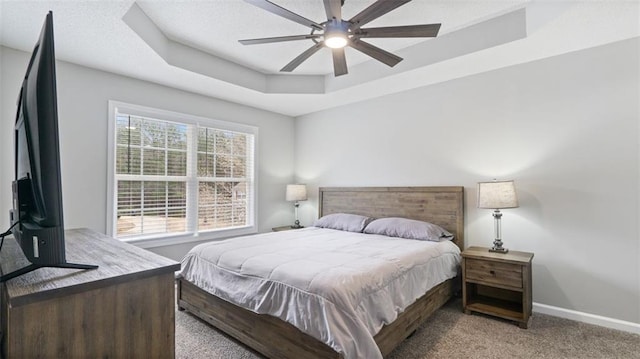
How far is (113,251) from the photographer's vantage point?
1.52 meters

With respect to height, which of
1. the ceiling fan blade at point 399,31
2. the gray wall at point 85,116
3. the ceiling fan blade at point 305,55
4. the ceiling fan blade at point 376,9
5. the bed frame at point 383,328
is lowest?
the bed frame at point 383,328

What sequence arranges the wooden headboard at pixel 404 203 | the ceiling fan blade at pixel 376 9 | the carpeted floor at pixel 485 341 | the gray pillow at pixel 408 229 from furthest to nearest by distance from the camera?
the wooden headboard at pixel 404 203, the gray pillow at pixel 408 229, the carpeted floor at pixel 485 341, the ceiling fan blade at pixel 376 9

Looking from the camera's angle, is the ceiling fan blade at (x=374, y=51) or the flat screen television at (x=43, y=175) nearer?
the flat screen television at (x=43, y=175)

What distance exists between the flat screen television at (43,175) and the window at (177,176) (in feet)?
8.55

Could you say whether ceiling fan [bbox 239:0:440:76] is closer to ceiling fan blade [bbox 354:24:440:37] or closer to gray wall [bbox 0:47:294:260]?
ceiling fan blade [bbox 354:24:440:37]

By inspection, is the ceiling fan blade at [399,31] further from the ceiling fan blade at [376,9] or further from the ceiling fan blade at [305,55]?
the ceiling fan blade at [305,55]

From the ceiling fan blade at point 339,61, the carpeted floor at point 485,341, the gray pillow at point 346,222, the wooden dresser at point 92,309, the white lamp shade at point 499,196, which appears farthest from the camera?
the gray pillow at point 346,222

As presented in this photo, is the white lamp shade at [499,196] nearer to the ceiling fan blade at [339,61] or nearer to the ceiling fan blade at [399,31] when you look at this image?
the ceiling fan blade at [399,31]

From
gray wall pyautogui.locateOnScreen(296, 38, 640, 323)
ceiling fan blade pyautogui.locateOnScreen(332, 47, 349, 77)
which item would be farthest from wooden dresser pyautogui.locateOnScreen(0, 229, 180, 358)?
gray wall pyautogui.locateOnScreen(296, 38, 640, 323)

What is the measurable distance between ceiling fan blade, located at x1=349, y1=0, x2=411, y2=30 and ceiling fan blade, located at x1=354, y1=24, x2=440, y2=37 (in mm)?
111

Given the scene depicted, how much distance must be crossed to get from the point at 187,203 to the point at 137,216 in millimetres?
635

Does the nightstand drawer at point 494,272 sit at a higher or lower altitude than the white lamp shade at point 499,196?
lower

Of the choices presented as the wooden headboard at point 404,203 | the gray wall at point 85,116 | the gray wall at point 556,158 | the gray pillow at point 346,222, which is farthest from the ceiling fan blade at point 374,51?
the gray wall at point 85,116

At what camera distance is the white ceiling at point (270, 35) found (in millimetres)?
2365
